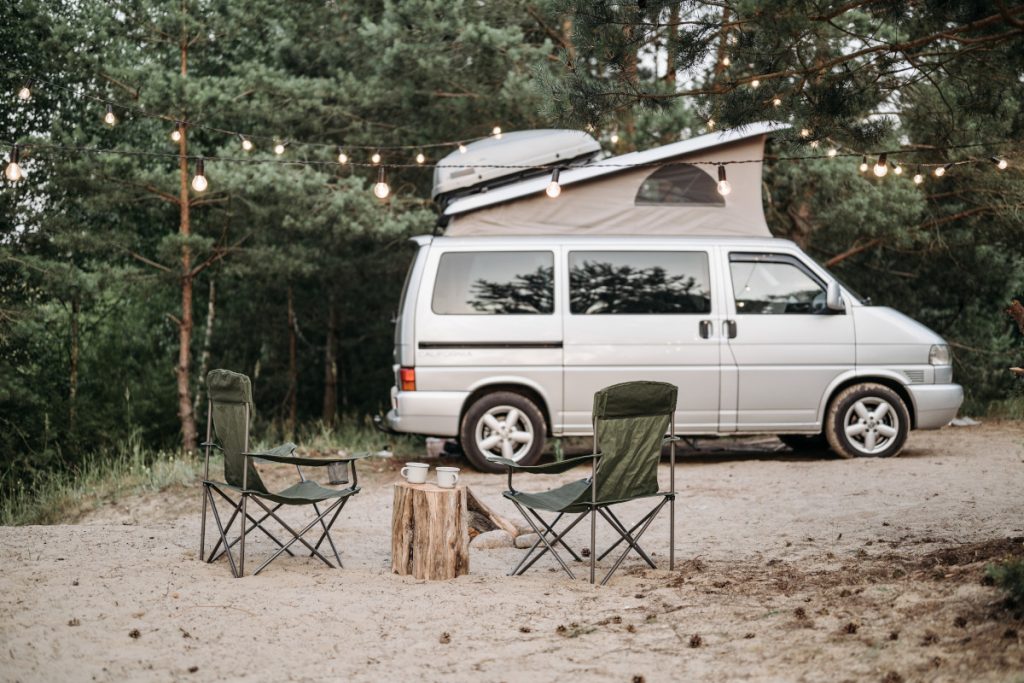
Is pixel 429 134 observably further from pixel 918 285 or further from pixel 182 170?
pixel 918 285

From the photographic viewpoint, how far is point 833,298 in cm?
917

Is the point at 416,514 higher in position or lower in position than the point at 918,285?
lower

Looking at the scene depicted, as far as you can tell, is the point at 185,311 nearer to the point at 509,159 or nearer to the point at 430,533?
the point at 509,159

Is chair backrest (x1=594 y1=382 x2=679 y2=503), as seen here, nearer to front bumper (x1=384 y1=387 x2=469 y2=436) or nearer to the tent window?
front bumper (x1=384 y1=387 x2=469 y2=436)

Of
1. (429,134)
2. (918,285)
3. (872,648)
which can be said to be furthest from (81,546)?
(918,285)

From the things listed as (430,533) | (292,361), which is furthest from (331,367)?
(430,533)

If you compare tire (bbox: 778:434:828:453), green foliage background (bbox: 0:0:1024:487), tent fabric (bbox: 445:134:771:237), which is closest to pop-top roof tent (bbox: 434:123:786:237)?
tent fabric (bbox: 445:134:771:237)

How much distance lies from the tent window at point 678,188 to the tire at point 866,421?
211 centimetres

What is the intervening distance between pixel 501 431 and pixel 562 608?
423 cm

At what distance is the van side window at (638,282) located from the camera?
30.4 feet

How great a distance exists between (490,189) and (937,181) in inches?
224

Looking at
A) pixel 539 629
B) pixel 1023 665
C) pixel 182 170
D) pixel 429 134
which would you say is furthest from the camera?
pixel 429 134

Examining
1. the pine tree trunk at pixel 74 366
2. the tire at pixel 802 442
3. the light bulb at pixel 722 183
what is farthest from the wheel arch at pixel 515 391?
the pine tree trunk at pixel 74 366

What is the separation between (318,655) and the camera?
4234mm
